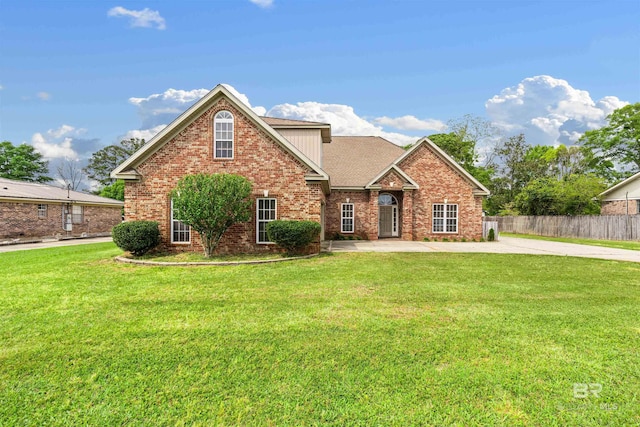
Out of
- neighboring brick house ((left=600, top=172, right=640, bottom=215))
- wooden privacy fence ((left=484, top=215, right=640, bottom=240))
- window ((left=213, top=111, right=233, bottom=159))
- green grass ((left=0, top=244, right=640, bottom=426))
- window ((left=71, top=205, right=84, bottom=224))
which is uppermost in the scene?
window ((left=213, top=111, right=233, bottom=159))

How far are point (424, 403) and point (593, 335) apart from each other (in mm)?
3411

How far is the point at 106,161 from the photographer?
55.5 meters

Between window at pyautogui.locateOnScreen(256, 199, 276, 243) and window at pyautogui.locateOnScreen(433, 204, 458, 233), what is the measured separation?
1158 centimetres

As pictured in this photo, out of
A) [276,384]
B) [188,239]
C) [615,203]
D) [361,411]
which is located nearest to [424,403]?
[361,411]

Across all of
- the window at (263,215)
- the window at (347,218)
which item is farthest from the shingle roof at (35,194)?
the window at (347,218)

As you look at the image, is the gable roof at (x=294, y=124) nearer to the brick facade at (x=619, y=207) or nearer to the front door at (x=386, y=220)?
the front door at (x=386, y=220)

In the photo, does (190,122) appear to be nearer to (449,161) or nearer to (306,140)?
(306,140)

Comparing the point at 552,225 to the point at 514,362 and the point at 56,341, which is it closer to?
the point at 514,362

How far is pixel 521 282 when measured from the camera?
27.6 ft

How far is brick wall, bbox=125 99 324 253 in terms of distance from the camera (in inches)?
521

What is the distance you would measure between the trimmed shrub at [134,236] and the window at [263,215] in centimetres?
394

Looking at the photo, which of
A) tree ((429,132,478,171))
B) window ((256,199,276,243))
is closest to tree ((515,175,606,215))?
tree ((429,132,478,171))

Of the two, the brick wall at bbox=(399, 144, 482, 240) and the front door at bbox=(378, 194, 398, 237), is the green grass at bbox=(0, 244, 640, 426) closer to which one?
the brick wall at bbox=(399, 144, 482, 240)

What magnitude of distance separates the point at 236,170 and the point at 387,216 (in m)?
12.5
